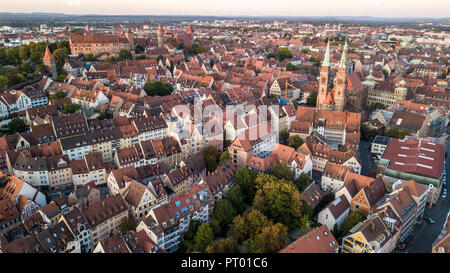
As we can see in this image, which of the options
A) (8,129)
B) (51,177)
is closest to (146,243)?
(51,177)

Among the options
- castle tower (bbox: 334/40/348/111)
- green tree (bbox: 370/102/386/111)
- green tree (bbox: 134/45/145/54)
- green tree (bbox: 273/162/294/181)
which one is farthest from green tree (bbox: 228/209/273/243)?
green tree (bbox: 134/45/145/54)

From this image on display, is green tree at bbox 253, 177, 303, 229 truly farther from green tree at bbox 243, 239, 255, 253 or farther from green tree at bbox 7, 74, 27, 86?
green tree at bbox 7, 74, 27, 86

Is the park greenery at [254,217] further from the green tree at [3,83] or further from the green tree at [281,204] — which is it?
the green tree at [3,83]

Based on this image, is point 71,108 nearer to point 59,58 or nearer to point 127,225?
point 127,225
